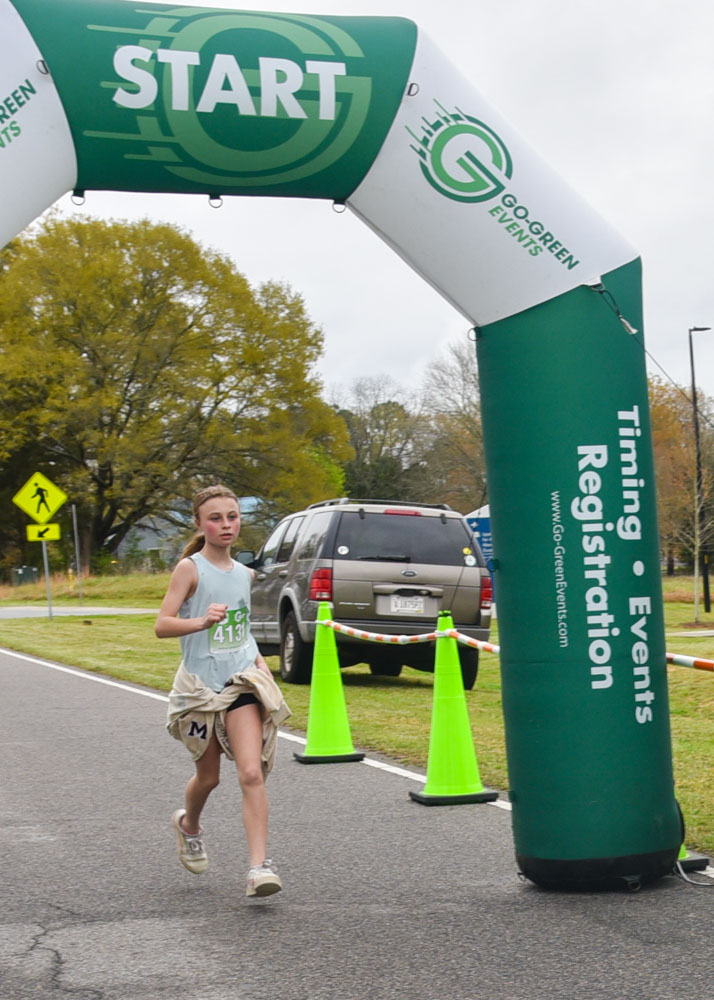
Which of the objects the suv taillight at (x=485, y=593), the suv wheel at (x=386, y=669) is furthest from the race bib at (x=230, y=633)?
the suv wheel at (x=386, y=669)

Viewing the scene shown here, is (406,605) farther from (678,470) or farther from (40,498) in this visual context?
(678,470)

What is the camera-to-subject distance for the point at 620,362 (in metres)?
6.46

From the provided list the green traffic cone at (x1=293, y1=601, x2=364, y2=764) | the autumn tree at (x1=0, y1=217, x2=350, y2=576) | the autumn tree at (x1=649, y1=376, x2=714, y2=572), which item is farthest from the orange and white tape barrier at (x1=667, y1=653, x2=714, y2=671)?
the autumn tree at (x1=0, y1=217, x2=350, y2=576)

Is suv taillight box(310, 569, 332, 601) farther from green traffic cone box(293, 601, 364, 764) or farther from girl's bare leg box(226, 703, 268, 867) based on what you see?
girl's bare leg box(226, 703, 268, 867)

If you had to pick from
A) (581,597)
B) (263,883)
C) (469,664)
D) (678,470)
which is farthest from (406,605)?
(678,470)

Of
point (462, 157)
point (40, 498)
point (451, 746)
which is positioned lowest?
point (451, 746)

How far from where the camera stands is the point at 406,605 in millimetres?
15477

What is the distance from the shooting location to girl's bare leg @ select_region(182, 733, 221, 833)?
6.36 metres

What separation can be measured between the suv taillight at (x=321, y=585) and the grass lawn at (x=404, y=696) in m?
1.01

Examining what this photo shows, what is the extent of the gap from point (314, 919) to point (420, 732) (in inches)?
239

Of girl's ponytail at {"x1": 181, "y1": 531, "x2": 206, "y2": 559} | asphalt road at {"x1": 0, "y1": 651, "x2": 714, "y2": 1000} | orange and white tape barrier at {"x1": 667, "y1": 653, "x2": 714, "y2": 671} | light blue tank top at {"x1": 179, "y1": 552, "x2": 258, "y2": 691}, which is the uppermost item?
girl's ponytail at {"x1": 181, "y1": 531, "x2": 206, "y2": 559}

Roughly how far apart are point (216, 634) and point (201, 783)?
67 centimetres

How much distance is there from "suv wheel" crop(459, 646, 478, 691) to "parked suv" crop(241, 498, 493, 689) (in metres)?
0.01

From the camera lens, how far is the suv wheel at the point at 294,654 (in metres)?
15.8
